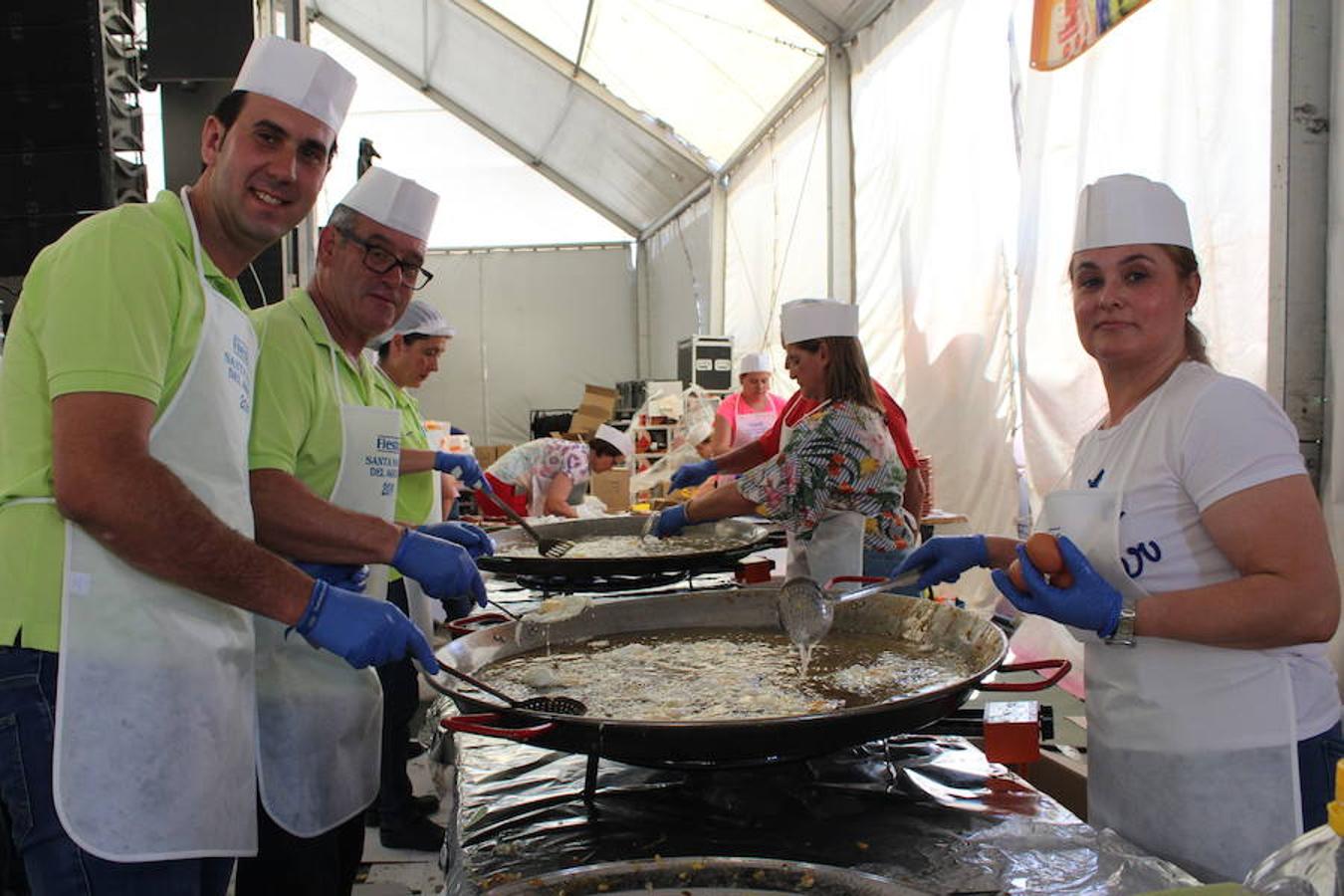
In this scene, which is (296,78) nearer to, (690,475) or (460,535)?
(460,535)

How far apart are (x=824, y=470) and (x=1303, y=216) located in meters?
1.39

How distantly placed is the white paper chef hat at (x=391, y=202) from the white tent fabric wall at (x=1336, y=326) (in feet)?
7.30

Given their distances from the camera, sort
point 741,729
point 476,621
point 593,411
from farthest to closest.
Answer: point 593,411 → point 476,621 → point 741,729

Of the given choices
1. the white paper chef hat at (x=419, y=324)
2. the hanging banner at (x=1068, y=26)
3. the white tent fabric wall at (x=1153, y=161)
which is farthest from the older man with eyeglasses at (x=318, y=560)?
the hanging banner at (x=1068, y=26)

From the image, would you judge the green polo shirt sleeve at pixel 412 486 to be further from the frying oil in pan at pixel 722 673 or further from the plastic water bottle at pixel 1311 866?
the plastic water bottle at pixel 1311 866

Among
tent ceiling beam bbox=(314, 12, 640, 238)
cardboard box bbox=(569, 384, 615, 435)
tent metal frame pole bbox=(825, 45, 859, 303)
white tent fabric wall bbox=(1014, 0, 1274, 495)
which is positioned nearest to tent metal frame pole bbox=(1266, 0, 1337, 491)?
white tent fabric wall bbox=(1014, 0, 1274, 495)

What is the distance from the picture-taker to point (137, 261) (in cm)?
116

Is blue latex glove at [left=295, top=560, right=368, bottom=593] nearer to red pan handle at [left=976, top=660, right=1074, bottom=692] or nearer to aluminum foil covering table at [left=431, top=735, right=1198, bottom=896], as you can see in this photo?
aluminum foil covering table at [left=431, top=735, right=1198, bottom=896]

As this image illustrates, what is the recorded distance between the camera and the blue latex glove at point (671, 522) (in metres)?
2.77

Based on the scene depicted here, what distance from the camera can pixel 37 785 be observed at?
1.09 meters

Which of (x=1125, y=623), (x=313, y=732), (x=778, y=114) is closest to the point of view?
(x=1125, y=623)

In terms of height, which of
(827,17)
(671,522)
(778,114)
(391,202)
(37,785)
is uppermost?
(827,17)

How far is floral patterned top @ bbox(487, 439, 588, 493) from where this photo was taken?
16.9 feet

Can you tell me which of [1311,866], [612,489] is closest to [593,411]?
[612,489]
